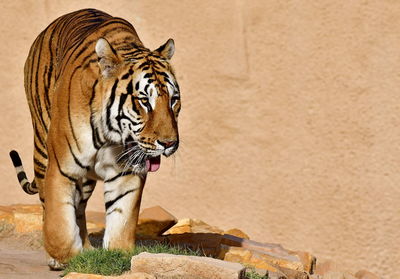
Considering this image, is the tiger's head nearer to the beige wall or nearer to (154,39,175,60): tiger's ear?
(154,39,175,60): tiger's ear

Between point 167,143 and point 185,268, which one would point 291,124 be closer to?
point 167,143

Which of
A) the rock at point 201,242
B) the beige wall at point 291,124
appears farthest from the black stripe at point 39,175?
the beige wall at point 291,124

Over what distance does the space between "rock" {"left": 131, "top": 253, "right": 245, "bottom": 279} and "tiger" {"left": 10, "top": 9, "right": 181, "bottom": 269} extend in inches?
24.9

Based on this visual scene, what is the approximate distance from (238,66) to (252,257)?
284cm

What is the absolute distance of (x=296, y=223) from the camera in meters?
8.99

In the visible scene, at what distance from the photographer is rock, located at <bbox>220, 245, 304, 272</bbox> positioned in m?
6.46

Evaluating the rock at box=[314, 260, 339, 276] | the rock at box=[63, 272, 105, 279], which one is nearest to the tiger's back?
the rock at box=[63, 272, 105, 279]

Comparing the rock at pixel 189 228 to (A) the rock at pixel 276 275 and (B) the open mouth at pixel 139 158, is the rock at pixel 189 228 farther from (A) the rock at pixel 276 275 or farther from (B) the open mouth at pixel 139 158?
(B) the open mouth at pixel 139 158

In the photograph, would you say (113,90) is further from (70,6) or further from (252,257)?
(70,6)

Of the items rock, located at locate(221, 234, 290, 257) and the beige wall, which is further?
the beige wall

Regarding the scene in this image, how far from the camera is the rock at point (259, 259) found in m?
6.46

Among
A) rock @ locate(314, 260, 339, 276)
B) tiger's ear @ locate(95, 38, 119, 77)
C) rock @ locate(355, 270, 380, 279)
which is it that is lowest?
rock @ locate(355, 270, 380, 279)

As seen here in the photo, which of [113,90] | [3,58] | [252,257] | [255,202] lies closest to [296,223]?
[255,202]

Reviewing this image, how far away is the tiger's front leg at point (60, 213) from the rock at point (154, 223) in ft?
5.53
